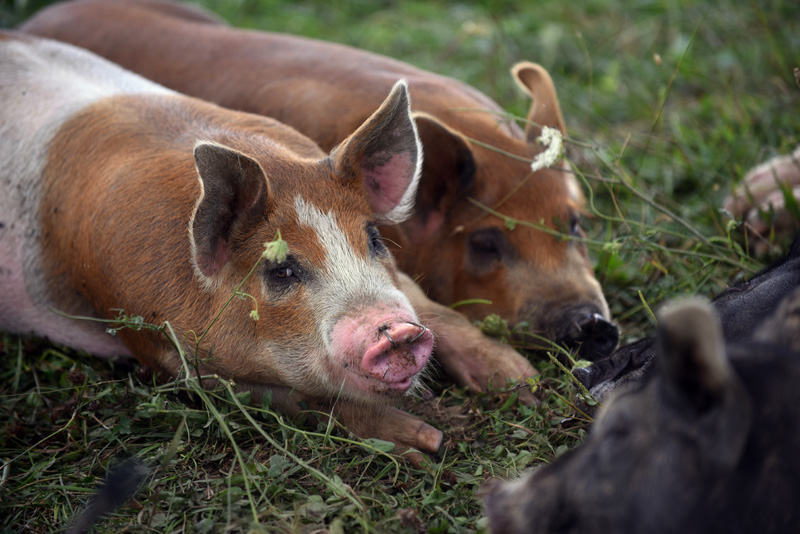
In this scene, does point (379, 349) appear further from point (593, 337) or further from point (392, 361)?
point (593, 337)

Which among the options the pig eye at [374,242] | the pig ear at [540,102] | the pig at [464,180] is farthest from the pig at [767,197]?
the pig eye at [374,242]

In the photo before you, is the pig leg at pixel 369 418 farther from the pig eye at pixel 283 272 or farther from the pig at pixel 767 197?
the pig at pixel 767 197

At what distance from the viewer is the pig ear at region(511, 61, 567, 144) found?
12.6ft

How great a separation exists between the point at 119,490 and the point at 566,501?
3.64 ft

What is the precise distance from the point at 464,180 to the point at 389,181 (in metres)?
0.70

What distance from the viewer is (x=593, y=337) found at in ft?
10.8

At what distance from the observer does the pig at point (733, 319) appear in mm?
2504

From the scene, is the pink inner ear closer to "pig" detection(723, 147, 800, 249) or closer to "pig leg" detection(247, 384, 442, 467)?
"pig leg" detection(247, 384, 442, 467)

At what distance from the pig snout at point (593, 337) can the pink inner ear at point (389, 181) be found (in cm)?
92

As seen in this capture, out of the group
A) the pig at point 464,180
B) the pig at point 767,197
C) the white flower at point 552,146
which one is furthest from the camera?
the pig at point 767,197

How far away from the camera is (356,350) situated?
2496 millimetres

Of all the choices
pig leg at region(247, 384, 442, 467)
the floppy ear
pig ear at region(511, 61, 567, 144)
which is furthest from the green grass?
the floppy ear

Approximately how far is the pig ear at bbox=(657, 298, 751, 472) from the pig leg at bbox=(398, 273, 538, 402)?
147 cm

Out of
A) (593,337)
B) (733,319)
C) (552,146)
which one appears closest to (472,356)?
(593,337)
